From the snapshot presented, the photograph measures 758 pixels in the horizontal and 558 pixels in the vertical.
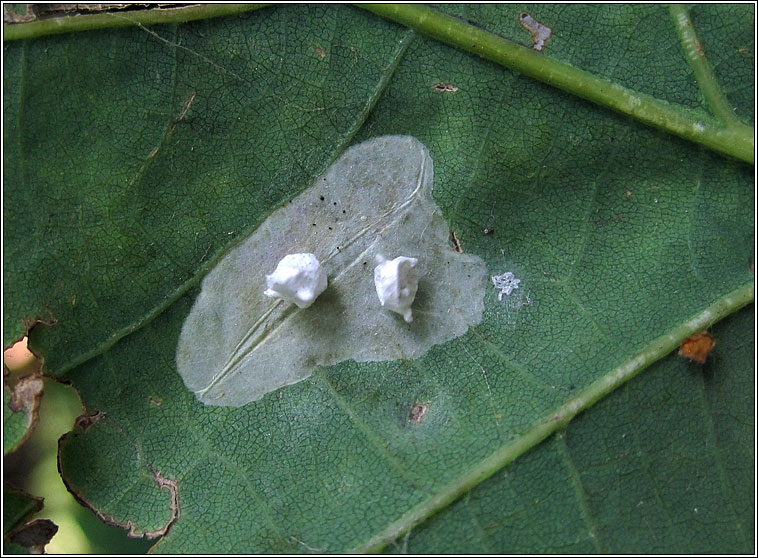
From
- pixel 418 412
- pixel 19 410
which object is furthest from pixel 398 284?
pixel 19 410

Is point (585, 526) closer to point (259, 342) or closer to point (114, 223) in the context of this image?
point (259, 342)

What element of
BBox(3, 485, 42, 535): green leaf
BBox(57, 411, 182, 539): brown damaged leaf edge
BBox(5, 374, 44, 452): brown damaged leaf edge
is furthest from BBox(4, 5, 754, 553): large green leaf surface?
BBox(3, 485, 42, 535): green leaf

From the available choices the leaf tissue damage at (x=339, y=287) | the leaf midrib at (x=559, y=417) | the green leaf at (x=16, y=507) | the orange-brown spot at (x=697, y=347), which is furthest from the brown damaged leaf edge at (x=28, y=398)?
the orange-brown spot at (x=697, y=347)

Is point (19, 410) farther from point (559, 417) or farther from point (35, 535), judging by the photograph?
point (559, 417)

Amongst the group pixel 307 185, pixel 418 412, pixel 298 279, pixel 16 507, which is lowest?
pixel 16 507

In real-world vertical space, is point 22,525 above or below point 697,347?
below

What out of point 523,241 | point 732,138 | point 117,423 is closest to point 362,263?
point 523,241

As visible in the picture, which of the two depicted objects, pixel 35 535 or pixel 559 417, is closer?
pixel 559 417

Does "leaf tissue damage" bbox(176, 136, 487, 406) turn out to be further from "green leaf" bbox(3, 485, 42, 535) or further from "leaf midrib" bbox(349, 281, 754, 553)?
"green leaf" bbox(3, 485, 42, 535)
